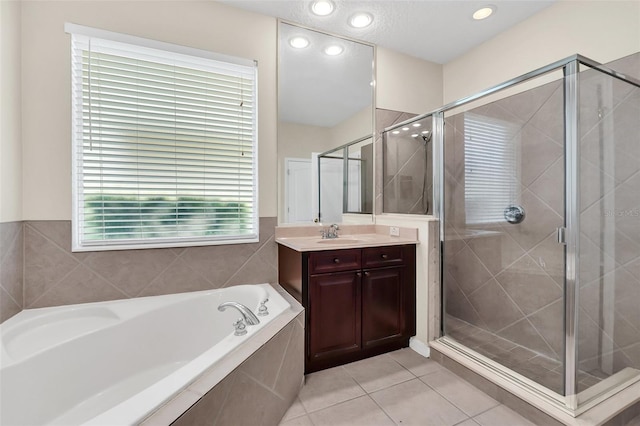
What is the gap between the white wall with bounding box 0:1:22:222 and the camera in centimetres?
150

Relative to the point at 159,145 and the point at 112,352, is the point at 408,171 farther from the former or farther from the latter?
the point at 112,352

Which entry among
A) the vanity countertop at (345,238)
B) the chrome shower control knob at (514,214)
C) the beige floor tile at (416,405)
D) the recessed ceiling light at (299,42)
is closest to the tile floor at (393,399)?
the beige floor tile at (416,405)

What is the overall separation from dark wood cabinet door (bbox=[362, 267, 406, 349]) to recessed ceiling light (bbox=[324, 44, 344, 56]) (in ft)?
6.33

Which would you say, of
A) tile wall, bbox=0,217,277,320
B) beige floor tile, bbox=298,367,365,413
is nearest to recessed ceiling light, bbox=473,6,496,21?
tile wall, bbox=0,217,277,320

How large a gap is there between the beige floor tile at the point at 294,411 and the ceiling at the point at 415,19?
8.95 feet

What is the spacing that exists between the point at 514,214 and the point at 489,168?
0.39 m

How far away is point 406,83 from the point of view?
2.90 meters

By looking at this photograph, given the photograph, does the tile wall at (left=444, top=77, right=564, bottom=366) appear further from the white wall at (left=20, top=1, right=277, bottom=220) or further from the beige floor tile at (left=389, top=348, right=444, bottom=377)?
the white wall at (left=20, top=1, right=277, bottom=220)

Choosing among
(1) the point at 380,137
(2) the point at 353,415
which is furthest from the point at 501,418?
(1) the point at 380,137

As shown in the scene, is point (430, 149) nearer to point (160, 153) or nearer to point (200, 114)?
point (200, 114)

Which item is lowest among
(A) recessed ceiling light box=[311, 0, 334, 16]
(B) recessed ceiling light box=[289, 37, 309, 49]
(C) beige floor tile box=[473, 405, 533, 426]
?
(C) beige floor tile box=[473, 405, 533, 426]

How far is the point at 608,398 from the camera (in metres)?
1.47

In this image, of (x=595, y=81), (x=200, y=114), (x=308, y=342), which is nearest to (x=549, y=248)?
(x=595, y=81)

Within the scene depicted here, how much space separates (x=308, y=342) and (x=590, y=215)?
182 centimetres
